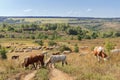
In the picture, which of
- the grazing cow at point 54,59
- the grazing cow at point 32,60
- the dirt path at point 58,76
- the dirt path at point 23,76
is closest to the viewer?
the dirt path at point 58,76

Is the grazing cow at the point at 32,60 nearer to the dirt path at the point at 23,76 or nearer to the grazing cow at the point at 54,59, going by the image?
the grazing cow at the point at 54,59

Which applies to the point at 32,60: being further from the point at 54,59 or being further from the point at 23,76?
the point at 23,76

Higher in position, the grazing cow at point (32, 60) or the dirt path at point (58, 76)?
the dirt path at point (58, 76)

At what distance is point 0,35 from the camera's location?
162 m

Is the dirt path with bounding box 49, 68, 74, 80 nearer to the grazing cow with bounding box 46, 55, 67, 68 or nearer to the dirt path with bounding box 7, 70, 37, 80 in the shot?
the dirt path with bounding box 7, 70, 37, 80

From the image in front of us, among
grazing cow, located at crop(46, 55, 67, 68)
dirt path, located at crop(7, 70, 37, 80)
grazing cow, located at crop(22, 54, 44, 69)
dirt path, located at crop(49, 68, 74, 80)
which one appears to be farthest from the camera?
grazing cow, located at crop(46, 55, 67, 68)

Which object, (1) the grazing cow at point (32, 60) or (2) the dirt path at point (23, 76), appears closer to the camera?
(2) the dirt path at point (23, 76)

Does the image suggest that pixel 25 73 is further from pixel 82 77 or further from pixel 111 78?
pixel 111 78

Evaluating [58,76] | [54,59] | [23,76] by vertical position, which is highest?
[58,76]

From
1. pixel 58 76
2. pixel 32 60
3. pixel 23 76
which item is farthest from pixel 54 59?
pixel 58 76

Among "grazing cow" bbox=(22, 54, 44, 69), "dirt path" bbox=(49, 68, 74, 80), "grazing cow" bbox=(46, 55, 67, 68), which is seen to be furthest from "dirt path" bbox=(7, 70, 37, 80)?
"grazing cow" bbox=(46, 55, 67, 68)

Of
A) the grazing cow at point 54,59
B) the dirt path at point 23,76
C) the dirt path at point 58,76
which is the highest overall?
the dirt path at point 58,76

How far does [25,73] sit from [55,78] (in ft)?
10.9

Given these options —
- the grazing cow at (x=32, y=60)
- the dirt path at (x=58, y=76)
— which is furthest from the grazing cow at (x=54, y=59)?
the dirt path at (x=58, y=76)
